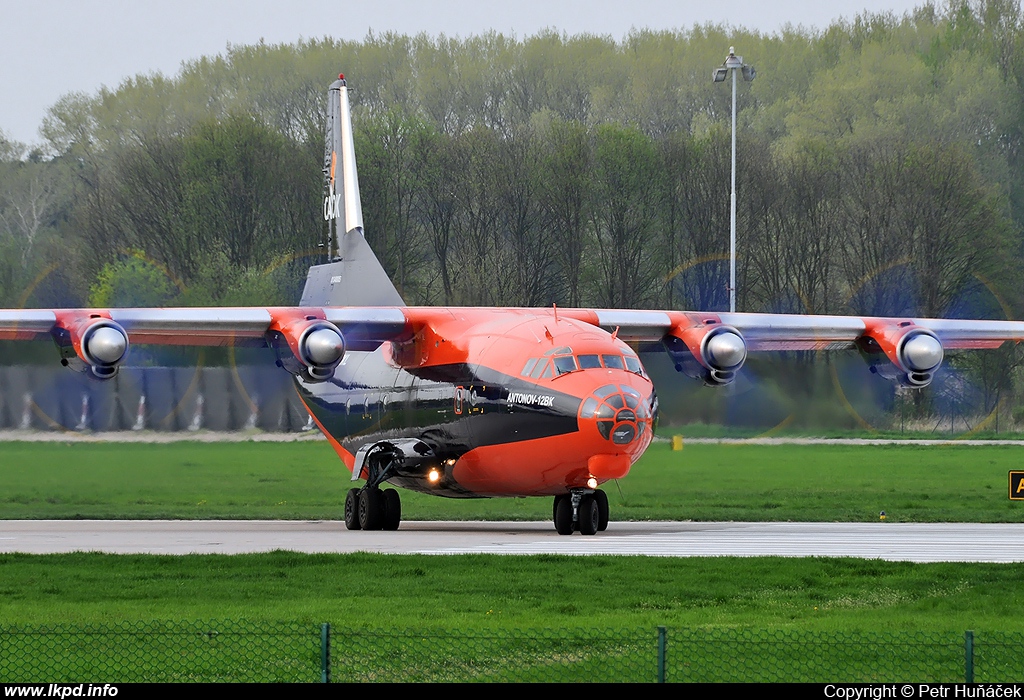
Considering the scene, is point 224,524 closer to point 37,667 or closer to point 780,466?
point 780,466

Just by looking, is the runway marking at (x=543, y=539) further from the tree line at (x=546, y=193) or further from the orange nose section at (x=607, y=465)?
the tree line at (x=546, y=193)

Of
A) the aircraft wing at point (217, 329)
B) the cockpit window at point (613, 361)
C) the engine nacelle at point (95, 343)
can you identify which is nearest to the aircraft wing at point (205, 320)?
the aircraft wing at point (217, 329)

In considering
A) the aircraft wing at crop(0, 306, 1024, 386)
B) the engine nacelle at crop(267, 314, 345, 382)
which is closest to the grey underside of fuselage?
the aircraft wing at crop(0, 306, 1024, 386)

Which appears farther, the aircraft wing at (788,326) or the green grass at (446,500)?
the green grass at (446,500)

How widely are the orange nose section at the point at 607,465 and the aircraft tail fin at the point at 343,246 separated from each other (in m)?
9.59

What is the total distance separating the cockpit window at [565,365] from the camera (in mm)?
24719

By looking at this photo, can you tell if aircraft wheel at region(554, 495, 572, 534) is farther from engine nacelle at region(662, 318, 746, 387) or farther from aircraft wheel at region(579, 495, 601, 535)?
engine nacelle at region(662, 318, 746, 387)

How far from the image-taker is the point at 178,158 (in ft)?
202

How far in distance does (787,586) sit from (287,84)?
58.0 metres

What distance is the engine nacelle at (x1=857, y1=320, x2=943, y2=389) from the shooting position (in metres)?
29.5

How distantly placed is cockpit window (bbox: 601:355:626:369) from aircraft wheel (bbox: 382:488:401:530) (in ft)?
20.7

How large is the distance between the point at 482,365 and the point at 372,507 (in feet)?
14.8

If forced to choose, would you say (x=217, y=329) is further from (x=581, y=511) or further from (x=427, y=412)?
(x=581, y=511)

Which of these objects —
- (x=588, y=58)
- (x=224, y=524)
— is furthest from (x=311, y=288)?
(x=588, y=58)
